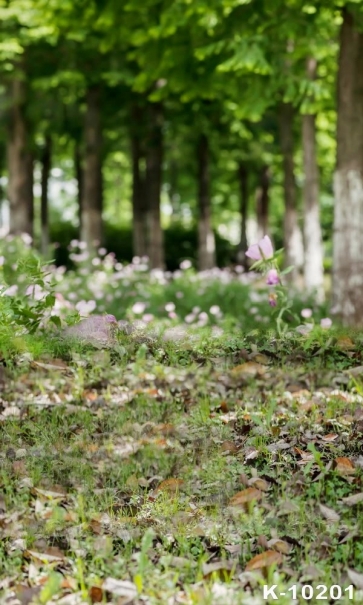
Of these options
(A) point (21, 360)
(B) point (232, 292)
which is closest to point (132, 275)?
(B) point (232, 292)

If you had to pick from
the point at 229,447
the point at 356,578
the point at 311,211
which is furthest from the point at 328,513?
the point at 311,211

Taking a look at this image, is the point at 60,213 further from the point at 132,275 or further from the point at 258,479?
the point at 258,479

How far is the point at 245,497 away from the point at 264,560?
0.46m

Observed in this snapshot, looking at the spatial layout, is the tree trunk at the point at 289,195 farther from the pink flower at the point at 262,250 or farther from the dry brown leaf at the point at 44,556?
the dry brown leaf at the point at 44,556

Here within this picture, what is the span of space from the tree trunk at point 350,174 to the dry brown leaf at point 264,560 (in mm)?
6419

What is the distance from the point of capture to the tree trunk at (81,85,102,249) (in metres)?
16.4

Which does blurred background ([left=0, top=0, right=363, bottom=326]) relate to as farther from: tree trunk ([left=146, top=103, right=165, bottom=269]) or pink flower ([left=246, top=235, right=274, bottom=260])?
pink flower ([left=246, top=235, right=274, bottom=260])

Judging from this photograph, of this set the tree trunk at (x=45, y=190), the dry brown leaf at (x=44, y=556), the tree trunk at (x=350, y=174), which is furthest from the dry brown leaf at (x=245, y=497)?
the tree trunk at (x=45, y=190)

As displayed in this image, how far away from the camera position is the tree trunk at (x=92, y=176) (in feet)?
53.7

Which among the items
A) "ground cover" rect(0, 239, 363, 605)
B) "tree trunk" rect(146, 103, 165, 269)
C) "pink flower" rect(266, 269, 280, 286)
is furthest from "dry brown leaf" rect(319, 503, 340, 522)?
"tree trunk" rect(146, 103, 165, 269)

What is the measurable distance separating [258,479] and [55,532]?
3.19 ft

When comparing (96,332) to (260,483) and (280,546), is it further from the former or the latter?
(280,546)

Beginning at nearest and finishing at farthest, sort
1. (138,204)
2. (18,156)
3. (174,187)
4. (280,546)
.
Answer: (280,546), (18,156), (138,204), (174,187)

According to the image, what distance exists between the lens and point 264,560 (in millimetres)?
2951
